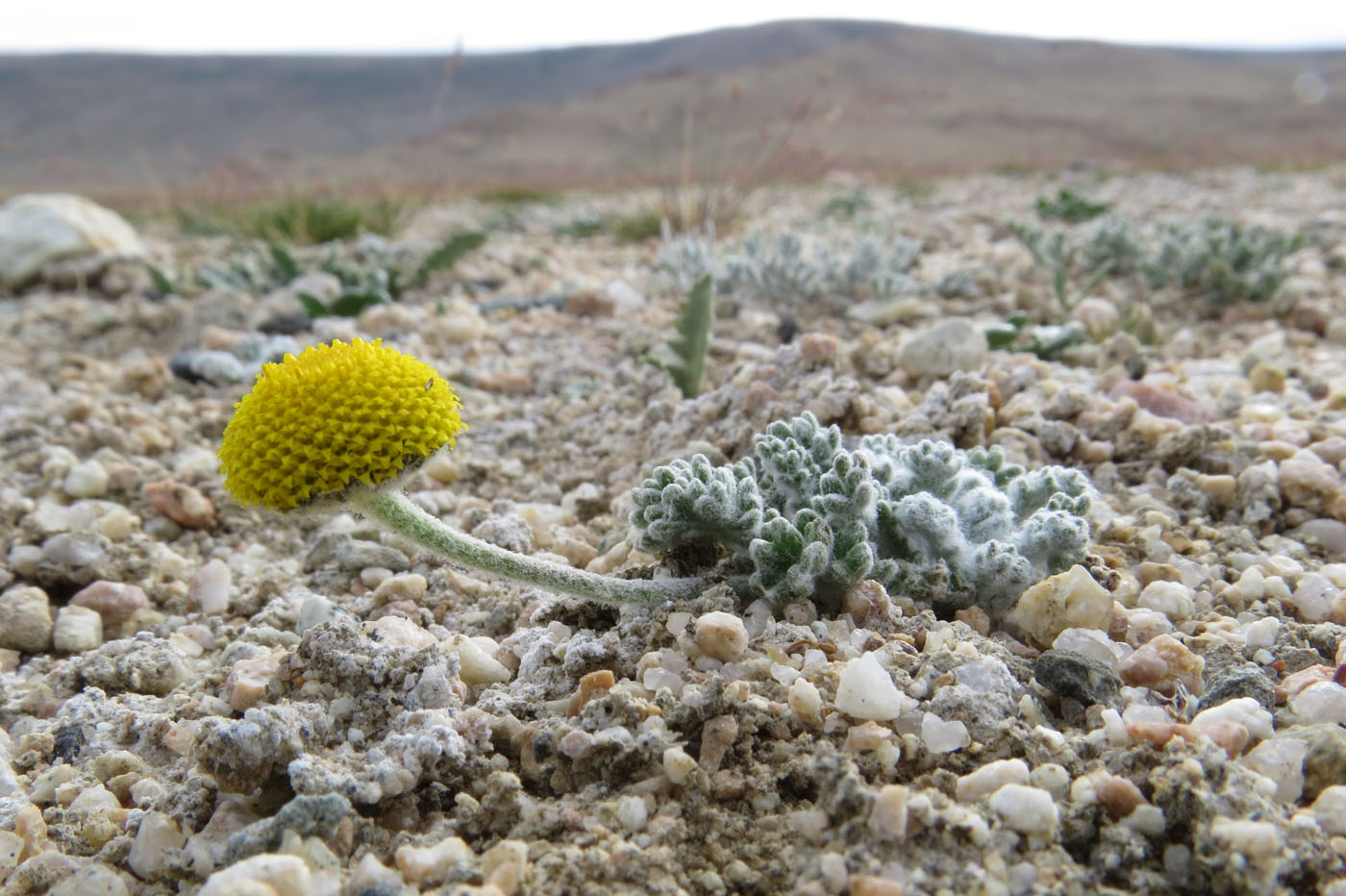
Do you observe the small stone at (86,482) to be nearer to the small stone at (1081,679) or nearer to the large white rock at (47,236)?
the small stone at (1081,679)

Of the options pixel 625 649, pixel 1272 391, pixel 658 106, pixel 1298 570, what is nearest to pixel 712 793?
pixel 625 649

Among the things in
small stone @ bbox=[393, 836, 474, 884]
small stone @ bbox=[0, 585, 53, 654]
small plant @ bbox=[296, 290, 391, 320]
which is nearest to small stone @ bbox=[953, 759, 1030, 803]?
small stone @ bbox=[393, 836, 474, 884]

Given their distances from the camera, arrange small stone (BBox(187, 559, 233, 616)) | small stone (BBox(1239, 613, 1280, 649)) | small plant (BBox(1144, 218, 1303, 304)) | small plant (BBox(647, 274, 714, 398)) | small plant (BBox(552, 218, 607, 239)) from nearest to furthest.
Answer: small stone (BBox(1239, 613, 1280, 649)) < small stone (BBox(187, 559, 233, 616)) < small plant (BBox(647, 274, 714, 398)) < small plant (BBox(1144, 218, 1303, 304)) < small plant (BBox(552, 218, 607, 239))

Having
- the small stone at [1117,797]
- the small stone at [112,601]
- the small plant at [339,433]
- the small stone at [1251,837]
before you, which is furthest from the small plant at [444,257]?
the small stone at [1251,837]

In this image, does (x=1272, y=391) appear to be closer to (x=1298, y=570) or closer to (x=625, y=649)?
(x=1298, y=570)

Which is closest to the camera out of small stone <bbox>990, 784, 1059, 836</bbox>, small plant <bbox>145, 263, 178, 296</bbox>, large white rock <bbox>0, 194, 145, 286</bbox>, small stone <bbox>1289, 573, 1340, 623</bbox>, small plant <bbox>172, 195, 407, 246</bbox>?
small stone <bbox>990, 784, 1059, 836</bbox>

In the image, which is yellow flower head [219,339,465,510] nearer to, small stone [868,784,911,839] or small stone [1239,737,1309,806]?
small stone [868,784,911,839]

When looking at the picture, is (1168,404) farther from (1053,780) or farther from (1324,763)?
(1053,780)

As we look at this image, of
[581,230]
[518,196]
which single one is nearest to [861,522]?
[581,230]
